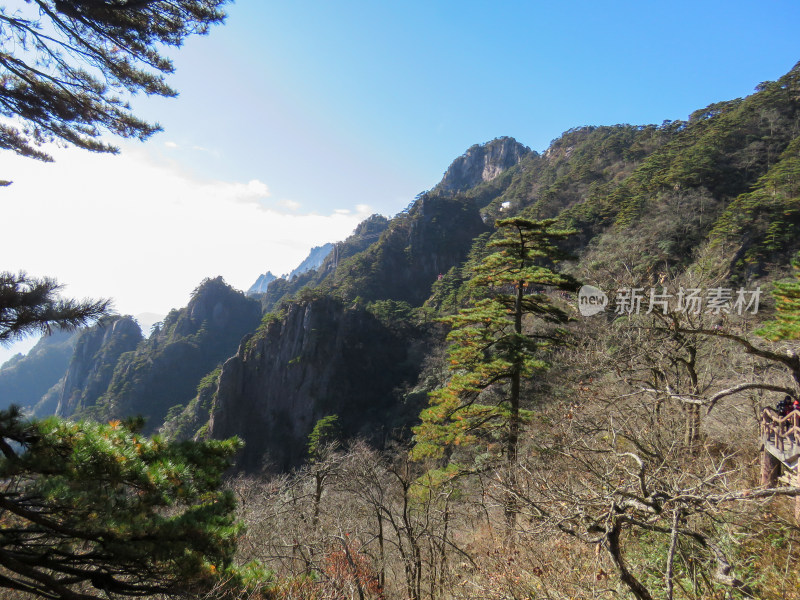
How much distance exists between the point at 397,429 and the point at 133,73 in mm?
26179

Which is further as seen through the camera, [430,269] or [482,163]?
[482,163]

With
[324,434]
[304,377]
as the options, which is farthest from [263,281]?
[324,434]

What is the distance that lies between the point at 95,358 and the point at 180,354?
808 inches

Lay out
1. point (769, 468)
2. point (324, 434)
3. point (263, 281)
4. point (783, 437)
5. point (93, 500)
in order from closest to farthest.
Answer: point (93, 500) → point (783, 437) → point (769, 468) → point (324, 434) → point (263, 281)

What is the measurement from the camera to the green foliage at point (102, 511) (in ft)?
7.41

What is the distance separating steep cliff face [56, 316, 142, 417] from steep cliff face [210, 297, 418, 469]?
1404 inches

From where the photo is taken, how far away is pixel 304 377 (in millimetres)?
35094

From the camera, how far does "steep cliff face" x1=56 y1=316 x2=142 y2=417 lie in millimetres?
57281

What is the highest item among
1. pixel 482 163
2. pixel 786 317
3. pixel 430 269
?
pixel 482 163

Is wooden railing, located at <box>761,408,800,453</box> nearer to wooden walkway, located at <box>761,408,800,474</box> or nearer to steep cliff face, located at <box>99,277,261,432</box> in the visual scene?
wooden walkway, located at <box>761,408,800,474</box>

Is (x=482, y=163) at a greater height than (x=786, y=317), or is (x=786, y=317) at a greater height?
(x=482, y=163)

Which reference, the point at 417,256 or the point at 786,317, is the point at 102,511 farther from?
the point at 417,256

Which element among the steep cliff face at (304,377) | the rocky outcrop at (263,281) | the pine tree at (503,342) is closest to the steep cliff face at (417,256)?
the steep cliff face at (304,377)

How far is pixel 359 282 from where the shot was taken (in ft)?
158
